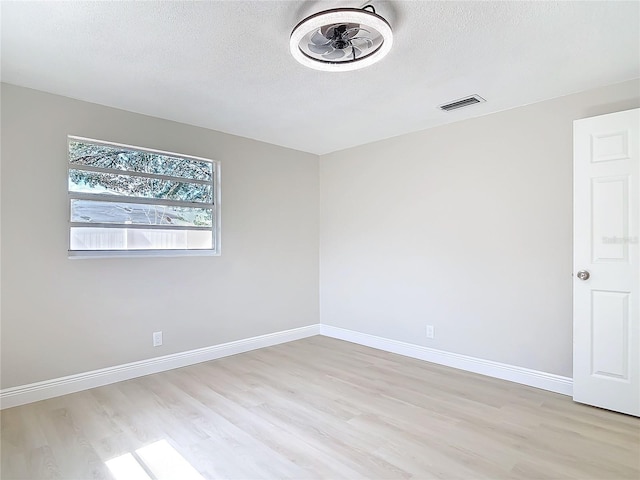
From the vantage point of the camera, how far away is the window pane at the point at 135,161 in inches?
123

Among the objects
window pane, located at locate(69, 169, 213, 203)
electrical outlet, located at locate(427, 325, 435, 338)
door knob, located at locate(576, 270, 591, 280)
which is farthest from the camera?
electrical outlet, located at locate(427, 325, 435, 338)

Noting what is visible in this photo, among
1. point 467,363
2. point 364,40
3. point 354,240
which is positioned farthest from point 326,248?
point 364,40

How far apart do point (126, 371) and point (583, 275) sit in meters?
3.80

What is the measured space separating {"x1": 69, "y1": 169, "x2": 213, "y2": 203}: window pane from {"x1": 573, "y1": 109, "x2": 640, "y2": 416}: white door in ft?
11.0

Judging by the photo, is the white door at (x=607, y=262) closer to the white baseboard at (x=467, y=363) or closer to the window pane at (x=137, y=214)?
the white baseboard at (x=467, y=363)

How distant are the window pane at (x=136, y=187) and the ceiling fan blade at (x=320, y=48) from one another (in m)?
2.15

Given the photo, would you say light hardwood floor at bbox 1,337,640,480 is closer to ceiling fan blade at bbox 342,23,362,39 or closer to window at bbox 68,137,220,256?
window at bbox 68,137,220,256

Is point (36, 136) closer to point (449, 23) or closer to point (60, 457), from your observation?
point (60, 457)

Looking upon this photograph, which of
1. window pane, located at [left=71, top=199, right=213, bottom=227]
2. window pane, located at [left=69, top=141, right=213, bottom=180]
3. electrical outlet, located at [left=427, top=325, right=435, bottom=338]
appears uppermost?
window pane, located at [left=69, top=141, right=213, bottom=180]

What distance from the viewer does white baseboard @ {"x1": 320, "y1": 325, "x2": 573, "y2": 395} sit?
3.01 metres

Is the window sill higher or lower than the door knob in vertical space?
higher

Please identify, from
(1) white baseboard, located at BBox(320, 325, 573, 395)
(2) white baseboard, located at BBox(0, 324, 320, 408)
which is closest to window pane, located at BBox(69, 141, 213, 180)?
(2) white baseboard, located at BBox(0, 324, 320, 408)

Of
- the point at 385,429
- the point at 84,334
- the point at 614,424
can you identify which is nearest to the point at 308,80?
the point at 385,429

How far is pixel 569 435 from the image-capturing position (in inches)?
90.4
